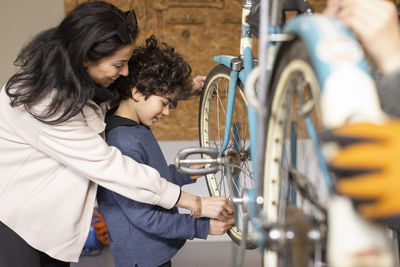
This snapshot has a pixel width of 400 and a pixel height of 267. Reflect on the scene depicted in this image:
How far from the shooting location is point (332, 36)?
1.99 feet

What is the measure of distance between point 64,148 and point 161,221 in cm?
33

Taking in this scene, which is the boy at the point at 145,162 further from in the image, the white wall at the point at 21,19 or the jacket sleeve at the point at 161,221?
the white wall at the point at 21,19

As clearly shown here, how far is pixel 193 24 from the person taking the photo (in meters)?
3.90

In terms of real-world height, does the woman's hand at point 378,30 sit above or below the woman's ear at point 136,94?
above

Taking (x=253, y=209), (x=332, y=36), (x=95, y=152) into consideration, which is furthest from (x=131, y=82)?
(x=332, y=36)

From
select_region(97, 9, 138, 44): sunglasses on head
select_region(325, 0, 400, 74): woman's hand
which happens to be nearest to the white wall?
select_region(97, 9, 138, 44): sunglasses on head

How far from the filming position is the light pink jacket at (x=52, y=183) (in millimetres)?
1146

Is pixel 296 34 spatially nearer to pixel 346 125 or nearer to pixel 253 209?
pixel 346 125

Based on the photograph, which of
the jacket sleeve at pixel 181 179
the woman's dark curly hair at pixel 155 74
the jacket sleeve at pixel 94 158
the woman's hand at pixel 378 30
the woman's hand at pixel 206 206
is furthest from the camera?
the jacket sleeve at pixel 181 179

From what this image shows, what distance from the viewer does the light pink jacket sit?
115 centimetres

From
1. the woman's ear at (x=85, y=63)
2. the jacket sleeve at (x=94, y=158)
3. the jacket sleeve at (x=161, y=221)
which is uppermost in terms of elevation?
the woman's ear at (x=85, y=63)

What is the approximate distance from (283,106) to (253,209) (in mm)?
201

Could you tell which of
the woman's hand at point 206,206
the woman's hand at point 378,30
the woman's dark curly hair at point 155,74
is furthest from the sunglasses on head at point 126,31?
the woman's hand at point 378,30

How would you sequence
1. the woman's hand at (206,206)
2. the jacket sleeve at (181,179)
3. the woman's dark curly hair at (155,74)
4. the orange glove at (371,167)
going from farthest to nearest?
the jacket sleeve at (181,179) < the woman's dark curly hair at (155,74) < the woman's hand at (206,206) < the orange glove at (371,167)
